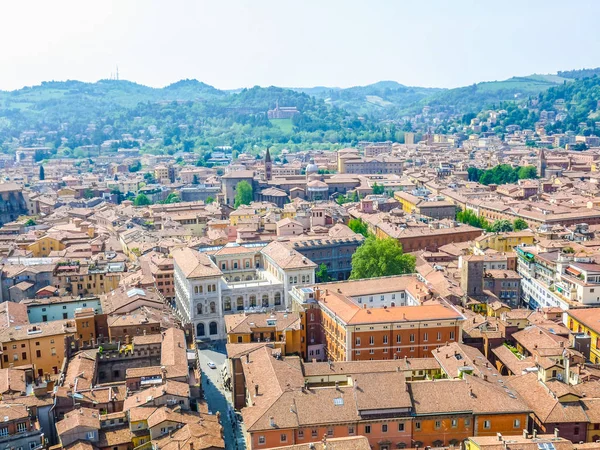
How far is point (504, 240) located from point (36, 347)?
174 ft

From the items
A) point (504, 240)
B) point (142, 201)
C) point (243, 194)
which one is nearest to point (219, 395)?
point (504, 240)

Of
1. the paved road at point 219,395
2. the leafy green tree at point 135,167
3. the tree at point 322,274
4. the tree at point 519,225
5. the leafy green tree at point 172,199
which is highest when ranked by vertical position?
the leafy green tree at point 135,167

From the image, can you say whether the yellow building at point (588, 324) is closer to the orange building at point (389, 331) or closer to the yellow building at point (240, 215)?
the orange building at point (389, 331)

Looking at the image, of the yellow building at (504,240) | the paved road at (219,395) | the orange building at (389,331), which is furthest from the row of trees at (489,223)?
the paved road at (219,395)

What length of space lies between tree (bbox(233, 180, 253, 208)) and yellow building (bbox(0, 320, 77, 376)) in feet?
260

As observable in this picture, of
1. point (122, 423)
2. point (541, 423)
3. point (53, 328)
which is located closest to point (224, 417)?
point (122, 423)

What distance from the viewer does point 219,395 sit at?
152 ft

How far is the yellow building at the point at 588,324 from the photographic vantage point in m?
51.0

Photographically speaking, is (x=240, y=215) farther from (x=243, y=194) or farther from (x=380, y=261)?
(x=380, y=261)

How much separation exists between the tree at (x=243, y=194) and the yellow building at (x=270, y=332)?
77036 millimetres

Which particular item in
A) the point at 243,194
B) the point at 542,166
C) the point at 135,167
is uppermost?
the point at 542,166

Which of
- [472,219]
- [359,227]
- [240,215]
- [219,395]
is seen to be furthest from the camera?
[240,215]

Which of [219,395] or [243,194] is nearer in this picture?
[219,395]

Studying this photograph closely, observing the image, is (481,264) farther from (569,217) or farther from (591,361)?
(569,217)
